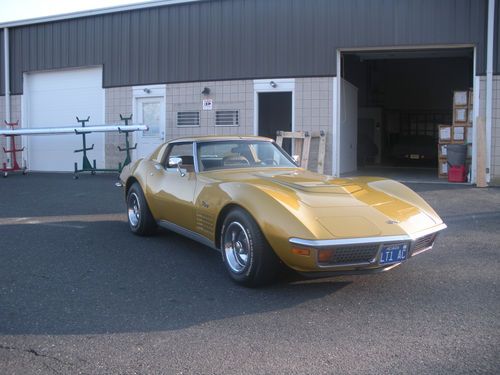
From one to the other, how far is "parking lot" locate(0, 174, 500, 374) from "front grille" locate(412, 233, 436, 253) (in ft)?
1.16

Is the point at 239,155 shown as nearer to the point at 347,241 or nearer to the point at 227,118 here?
the point at 347,241

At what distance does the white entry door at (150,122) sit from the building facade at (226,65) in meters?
0.04

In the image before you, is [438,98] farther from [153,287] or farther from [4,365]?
[4,365]

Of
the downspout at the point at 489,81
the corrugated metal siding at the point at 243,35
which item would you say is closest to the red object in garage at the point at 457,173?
the downspout at the point at 489,81

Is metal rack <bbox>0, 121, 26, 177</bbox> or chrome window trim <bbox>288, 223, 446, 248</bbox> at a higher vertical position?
metal rack <bbox>0, 121, 26, 177</bbox>

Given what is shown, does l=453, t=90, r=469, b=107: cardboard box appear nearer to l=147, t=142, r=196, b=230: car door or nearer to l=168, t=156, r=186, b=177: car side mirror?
l=147, t=142, r=196, b=230: car door

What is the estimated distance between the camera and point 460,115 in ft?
44.9

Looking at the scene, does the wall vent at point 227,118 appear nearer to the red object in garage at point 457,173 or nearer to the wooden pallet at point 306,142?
the wooden pallet at point 306,142

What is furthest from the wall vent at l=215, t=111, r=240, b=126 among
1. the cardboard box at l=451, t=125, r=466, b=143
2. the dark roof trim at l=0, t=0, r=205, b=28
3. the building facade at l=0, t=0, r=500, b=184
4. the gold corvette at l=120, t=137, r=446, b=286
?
the gold corvette at l=120, t=137, r=446, b=286

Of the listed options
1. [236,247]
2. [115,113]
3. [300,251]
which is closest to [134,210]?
[236,247]

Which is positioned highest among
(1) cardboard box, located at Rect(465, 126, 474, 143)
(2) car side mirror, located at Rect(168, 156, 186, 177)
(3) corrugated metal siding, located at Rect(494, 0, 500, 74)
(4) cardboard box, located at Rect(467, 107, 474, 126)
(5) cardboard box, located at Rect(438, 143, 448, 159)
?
(3) corrugated metal siding, located at Rect(494, 0, 500, 74)

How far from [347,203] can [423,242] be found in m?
0.72

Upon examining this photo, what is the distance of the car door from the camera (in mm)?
5699

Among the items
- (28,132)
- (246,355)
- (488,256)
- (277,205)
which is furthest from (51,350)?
(28,132)
